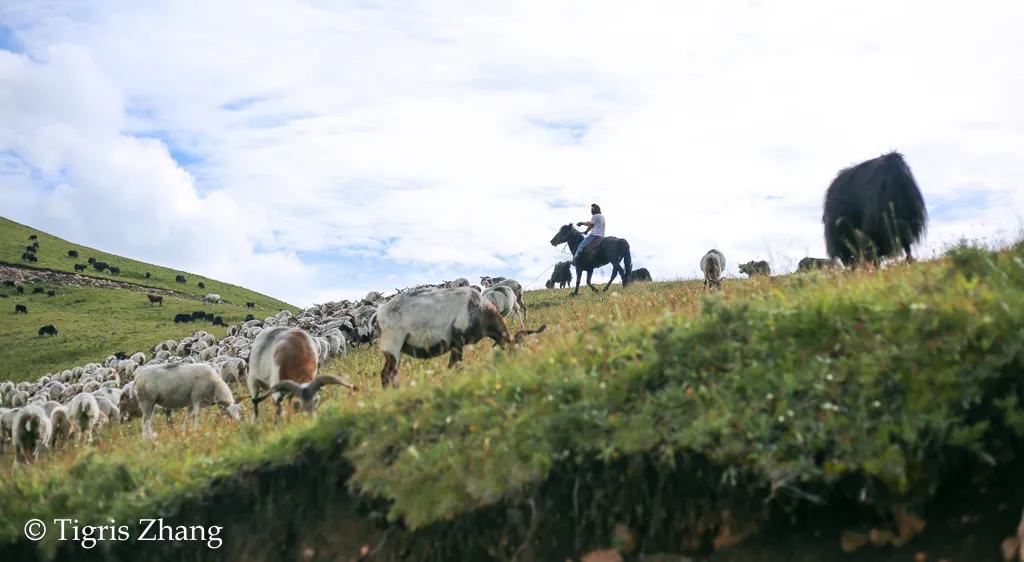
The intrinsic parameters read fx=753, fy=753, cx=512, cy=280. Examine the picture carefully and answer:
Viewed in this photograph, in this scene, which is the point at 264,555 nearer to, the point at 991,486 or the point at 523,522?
the point at 523,522

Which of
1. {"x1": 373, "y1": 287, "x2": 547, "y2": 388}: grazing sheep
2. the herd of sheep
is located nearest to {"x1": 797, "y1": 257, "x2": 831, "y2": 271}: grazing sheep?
the herd of sheep

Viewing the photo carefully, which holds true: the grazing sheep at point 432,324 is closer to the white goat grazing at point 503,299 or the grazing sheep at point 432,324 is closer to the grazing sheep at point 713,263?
the white goat grazing at point 503,299

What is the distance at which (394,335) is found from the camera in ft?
42.1

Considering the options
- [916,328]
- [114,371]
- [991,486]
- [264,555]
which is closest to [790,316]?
[916,328]

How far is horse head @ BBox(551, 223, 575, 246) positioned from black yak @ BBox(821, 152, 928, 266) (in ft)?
60.5

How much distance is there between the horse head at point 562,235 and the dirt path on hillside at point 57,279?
73.6m

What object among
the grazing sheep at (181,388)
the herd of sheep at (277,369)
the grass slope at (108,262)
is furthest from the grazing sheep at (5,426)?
the grass slope at (108,262)

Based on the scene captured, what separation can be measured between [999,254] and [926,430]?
2.61 meters

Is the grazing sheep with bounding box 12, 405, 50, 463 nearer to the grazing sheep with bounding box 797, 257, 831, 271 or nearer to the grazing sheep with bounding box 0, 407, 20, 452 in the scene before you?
the grazing sheep with bounding box 0, 407, 20, 452

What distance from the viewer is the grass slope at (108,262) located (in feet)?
314

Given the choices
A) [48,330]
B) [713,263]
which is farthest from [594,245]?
[48,330]

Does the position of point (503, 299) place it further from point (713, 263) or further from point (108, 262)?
point (108, 262)

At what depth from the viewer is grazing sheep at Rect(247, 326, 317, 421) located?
Result: 12.9 metres

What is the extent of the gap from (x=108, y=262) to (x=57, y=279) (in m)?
14.0
